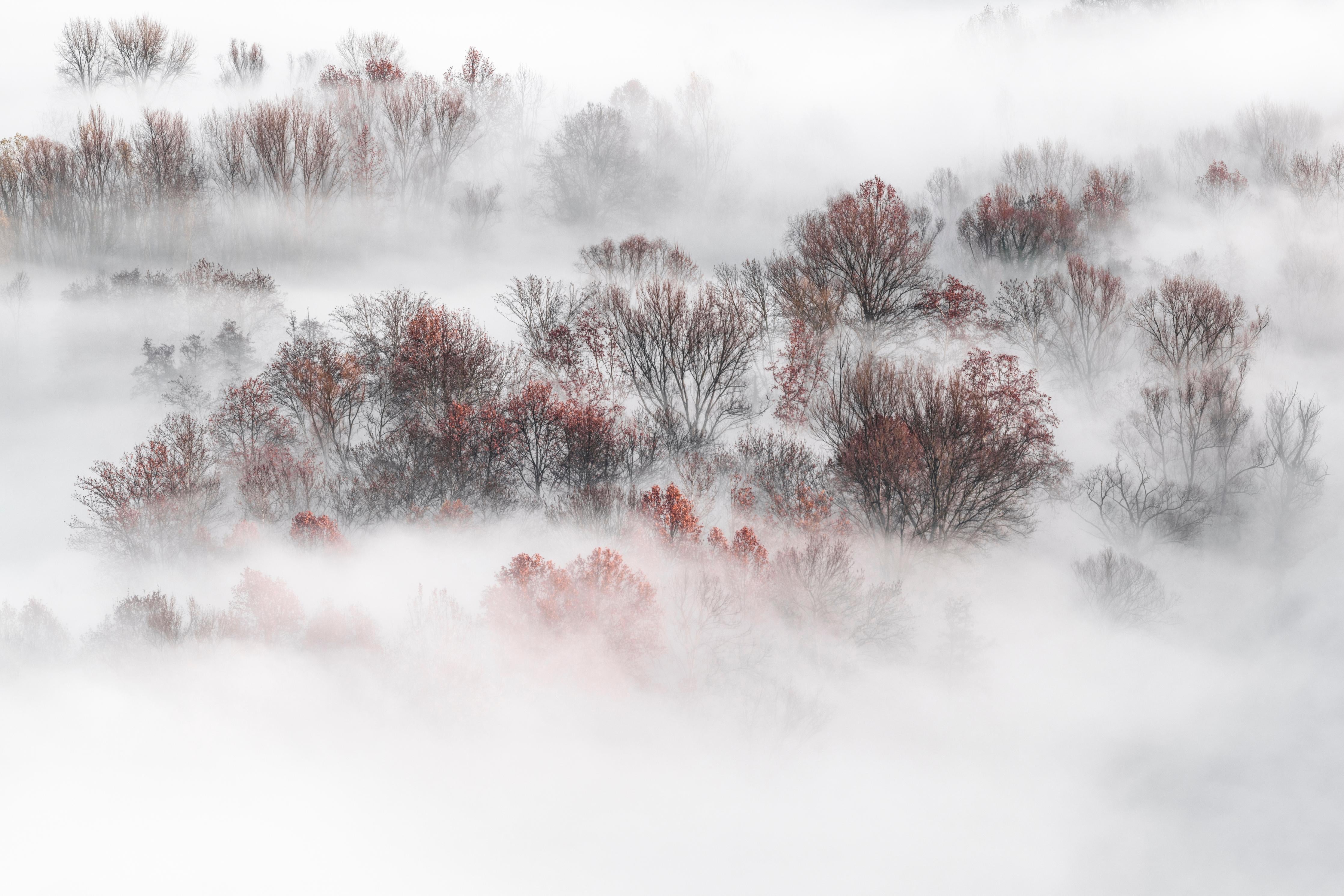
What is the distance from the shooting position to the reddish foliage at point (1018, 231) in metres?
58.0

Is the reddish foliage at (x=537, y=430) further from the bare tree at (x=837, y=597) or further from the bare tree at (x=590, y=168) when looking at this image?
the bare tree at (x=590, y=168)

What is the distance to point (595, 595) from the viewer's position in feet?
144

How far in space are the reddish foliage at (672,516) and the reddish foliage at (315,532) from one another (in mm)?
16713

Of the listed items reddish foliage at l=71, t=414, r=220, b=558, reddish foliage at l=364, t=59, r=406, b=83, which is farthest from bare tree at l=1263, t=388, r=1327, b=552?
reddish foliage at l=364, t=59, r=406, b=83

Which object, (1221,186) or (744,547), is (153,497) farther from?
(1221,186)

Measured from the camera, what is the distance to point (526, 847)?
50.7 m

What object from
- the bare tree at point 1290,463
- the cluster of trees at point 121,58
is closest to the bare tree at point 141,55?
the cluster of trees at point 121,58

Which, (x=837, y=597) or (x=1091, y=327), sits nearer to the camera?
(x=837, y=597)

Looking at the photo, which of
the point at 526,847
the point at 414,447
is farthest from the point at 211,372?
the point at 526,847

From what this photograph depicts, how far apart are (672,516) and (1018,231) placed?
114ft

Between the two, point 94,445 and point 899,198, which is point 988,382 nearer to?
point 899,198

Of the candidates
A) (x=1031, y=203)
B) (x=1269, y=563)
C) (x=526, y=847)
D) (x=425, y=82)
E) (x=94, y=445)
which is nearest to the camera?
(x=94, y=445)

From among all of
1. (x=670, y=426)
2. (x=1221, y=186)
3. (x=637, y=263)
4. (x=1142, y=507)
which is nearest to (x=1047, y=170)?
(x=1221, y=186)

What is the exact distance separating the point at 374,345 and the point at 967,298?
3629 centimetres
